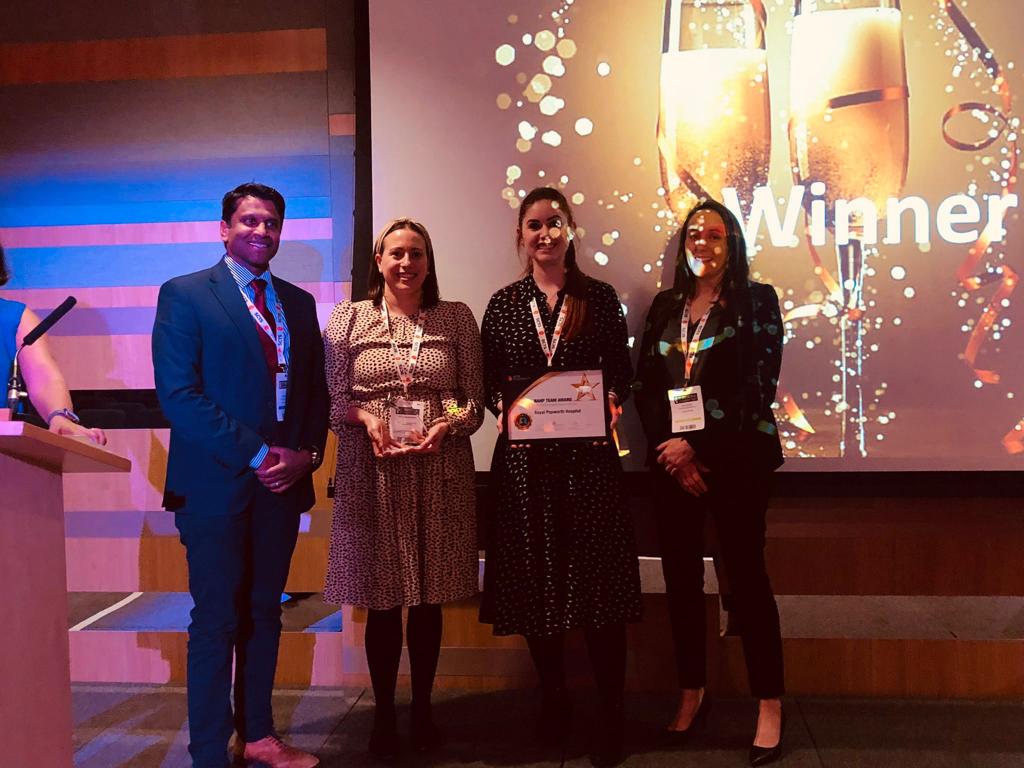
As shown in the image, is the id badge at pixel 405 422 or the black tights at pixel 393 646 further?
the black tights at pixel 393 646

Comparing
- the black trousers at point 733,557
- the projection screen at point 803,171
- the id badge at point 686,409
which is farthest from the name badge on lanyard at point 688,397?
the projection screen at point 803,171

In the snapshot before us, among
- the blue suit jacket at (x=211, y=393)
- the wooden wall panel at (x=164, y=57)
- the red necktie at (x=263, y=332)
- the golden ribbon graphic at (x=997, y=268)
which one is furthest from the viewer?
the wooden wall panel at (x=164, y=57)

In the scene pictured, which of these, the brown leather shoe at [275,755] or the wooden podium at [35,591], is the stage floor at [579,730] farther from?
the wooden podium at [35,591]

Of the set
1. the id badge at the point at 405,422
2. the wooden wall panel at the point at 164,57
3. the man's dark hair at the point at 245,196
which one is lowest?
the id badge at the point at 405,422

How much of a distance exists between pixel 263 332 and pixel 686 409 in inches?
52.5

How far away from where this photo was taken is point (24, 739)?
A: 1567 mm

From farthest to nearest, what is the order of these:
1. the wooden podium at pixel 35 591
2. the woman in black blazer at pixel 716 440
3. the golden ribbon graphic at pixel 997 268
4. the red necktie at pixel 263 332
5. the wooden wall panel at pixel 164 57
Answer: the wooden wall panel at pixel 164 57
the golden ribbon graphic at pixel 997 268
the woman in black blazer at pixel 716 440
the red necktie at pixel 263 332
the wooden podium at pixel 35 591

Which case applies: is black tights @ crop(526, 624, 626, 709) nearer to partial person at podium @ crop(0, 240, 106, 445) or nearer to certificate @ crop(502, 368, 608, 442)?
certificate @ crop(502, 368, 608, 442)

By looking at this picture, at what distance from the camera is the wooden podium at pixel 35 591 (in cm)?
153

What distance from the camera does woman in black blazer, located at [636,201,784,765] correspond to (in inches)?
Result: 105

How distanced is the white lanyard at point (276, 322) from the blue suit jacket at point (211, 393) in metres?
0.03

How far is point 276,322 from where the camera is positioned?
2.61 meters

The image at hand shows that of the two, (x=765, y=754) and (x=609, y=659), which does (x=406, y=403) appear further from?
(x=765, y=754)

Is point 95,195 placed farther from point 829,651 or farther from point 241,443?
point 829,651
